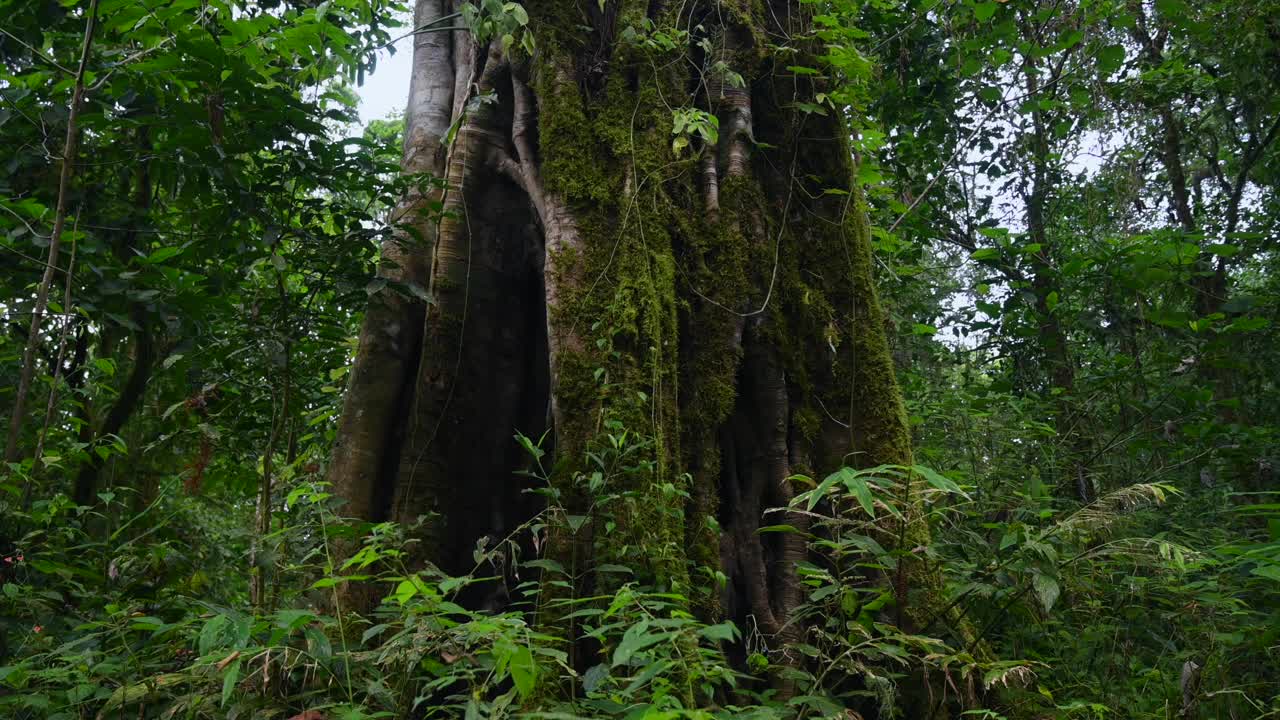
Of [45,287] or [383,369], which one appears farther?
[383,369]

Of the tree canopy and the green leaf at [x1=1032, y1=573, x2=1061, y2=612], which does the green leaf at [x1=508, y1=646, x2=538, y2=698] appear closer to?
the tree canopy

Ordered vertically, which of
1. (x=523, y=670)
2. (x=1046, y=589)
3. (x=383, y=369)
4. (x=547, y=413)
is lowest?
(x=523, y=670)

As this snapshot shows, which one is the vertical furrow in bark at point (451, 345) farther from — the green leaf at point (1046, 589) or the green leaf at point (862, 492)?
the green leaf at point (1046, 589)

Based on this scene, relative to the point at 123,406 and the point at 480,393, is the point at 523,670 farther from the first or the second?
the point at 123,406

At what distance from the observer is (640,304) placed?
11.1 feet

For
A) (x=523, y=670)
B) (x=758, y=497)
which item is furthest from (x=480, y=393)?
(x=523, y=670)

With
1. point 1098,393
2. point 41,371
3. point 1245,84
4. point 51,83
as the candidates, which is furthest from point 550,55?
point 1245,84

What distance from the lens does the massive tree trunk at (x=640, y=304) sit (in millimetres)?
3346

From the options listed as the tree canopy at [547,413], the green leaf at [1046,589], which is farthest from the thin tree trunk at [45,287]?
the green leaf at [1046,589]

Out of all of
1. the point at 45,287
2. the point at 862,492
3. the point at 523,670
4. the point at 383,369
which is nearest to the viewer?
the point at 523,670

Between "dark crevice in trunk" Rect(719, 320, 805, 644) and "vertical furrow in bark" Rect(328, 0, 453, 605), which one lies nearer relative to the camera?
"dark crevice in trunk" Rect(719, 320, 805, 644)

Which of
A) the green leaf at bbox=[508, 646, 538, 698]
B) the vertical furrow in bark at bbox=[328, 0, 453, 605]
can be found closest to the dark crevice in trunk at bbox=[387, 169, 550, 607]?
the vertical furrow in bark at bbox=[328, 0, 453, 605]

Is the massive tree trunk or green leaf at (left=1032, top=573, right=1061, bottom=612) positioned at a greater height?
the massive tree trunk

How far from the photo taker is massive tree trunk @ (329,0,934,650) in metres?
3.35
